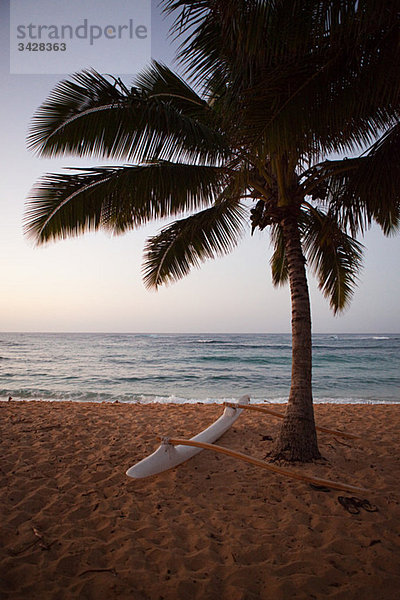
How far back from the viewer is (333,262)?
18.1 ft

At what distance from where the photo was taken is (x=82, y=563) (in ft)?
7.14

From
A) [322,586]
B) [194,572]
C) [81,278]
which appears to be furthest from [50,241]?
[81,278]

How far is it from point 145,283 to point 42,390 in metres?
7.93

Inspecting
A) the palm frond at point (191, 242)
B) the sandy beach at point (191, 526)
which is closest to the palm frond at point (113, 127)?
the palm frond at point (191, 242)

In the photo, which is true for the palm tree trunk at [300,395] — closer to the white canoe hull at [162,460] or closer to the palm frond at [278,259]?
the white canoe hull at [162,460]

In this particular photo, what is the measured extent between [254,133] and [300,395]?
270 cm

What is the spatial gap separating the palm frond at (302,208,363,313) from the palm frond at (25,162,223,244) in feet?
5.93

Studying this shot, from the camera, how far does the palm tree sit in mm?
2391

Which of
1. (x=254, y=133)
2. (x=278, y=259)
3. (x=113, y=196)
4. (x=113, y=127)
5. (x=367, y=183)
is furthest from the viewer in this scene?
(x=278, y=259)

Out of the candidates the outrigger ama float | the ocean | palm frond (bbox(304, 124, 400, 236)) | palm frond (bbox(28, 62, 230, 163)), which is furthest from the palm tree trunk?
the ocean

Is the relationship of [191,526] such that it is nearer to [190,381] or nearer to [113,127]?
[113,127]

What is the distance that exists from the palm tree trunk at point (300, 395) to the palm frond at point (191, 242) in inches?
65.1

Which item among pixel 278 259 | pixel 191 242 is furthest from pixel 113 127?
pixel 278 259

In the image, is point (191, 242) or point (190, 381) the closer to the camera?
point (191, 242)
